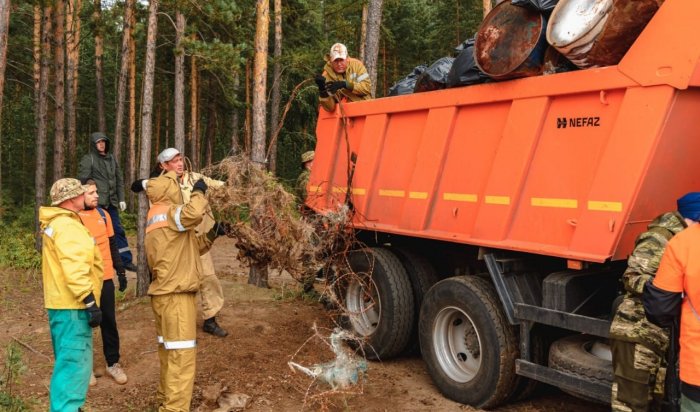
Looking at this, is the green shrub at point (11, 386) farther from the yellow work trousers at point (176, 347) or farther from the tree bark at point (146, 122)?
the tree bark at point (146, 122)

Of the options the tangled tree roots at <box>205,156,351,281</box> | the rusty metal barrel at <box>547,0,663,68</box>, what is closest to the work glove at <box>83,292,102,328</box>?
the tangled tree roots at <box>205,156,351,281</box>

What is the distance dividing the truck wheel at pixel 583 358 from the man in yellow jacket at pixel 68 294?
3.19 metres

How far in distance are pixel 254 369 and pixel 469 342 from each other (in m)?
1.98

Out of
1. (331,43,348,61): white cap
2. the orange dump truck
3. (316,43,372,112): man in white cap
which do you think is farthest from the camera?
(331,43,348,61): white cap

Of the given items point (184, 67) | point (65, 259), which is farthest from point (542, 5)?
point (184, 67)

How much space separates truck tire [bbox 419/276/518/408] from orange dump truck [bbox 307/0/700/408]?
0.04 ft

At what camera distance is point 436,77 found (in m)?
5.26

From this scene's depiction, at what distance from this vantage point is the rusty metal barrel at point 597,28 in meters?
3.61

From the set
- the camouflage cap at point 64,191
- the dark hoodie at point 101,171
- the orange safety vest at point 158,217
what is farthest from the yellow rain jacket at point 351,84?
the dark hoodie at point 101,171

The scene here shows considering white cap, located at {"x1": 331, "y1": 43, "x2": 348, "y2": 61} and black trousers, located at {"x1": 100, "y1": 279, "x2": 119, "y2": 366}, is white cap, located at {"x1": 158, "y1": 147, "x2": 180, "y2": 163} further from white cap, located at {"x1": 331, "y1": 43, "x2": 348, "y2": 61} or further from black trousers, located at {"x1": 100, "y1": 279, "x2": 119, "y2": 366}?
Result: white cap, located at {"x1": 331, "y1": 43, "x2": 348, "y2": 61}

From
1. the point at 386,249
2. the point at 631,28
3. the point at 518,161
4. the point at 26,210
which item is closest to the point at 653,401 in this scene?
the point at 518,161

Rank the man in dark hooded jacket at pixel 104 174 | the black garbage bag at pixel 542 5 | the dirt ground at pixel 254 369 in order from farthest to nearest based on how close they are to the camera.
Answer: the man in dark hooded jacket at pixel 104 174 < the dirt ground at pixel 254 369 < the black garbage bag at pixel 542 5

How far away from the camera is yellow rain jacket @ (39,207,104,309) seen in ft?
13.5

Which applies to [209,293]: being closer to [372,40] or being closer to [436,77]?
[436,77]
